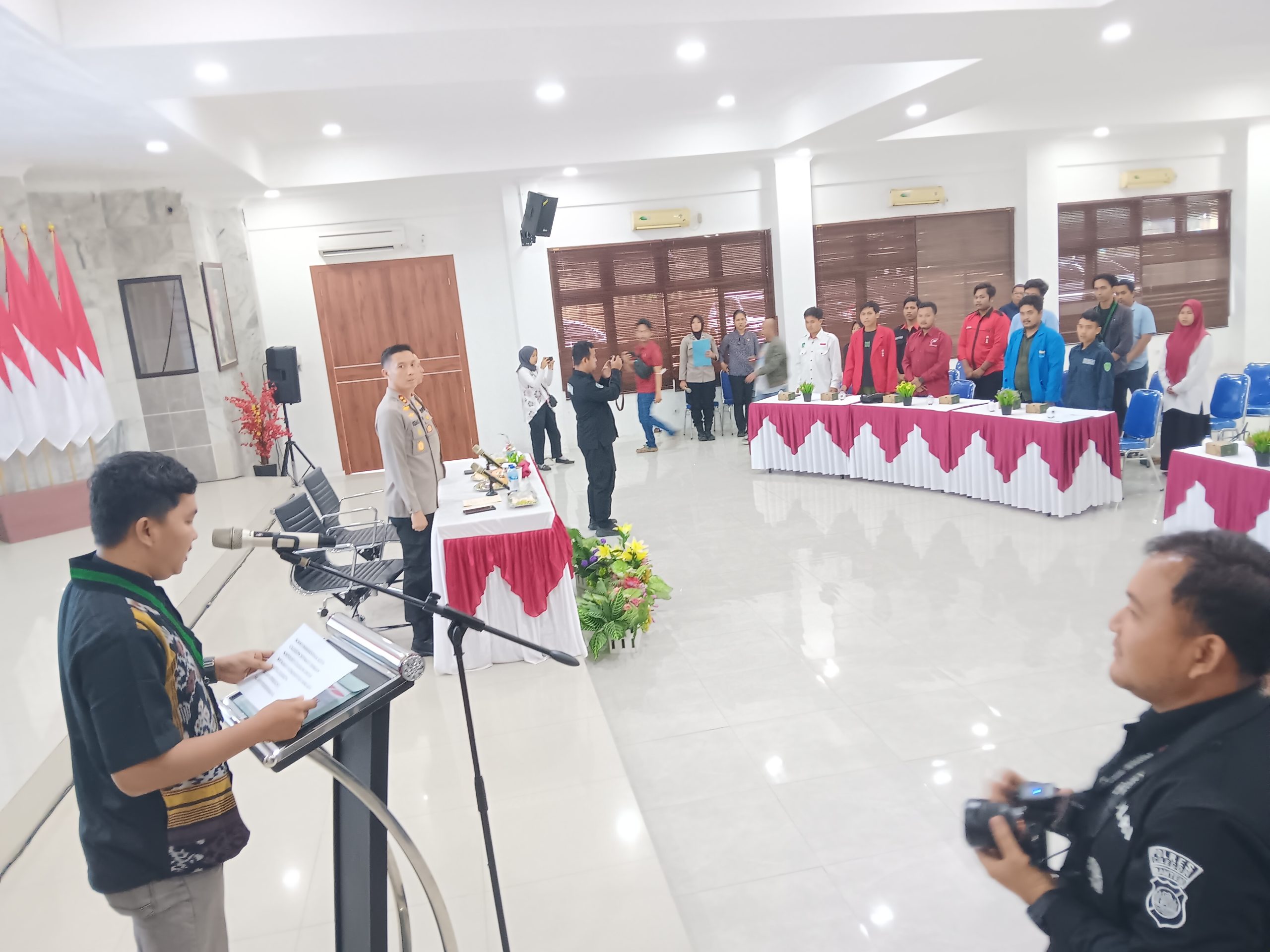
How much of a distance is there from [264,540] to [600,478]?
4817 mm

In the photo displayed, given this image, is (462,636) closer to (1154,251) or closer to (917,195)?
(917,195)

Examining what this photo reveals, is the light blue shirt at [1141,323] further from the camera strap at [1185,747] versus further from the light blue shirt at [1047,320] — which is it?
the camera strap at [1185,747]

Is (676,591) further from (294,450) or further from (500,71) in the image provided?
(294,450)

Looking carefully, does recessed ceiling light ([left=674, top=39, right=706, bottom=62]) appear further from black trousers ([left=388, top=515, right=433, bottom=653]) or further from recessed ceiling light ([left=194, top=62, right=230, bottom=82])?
black trousers ([left=388, top=515, right=433, bottom=653])

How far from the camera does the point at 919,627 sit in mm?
4562

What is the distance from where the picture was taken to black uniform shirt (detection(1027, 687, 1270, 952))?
38.2 inches

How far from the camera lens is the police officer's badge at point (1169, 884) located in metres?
0.99

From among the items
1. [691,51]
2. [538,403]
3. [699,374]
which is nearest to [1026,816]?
[691,51]

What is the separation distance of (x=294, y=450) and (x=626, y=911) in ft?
31.2

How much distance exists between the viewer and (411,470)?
457 centimetres

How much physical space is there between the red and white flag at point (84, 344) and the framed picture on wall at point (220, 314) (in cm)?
253

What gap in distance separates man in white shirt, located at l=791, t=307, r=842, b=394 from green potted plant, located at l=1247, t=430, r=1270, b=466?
14.6ft

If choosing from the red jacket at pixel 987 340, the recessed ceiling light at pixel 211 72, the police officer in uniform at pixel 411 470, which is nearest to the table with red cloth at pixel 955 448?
the red jacket at pixel 987 340

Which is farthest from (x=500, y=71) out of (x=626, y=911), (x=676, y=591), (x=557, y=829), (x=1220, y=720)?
(x=1220, y=720)
